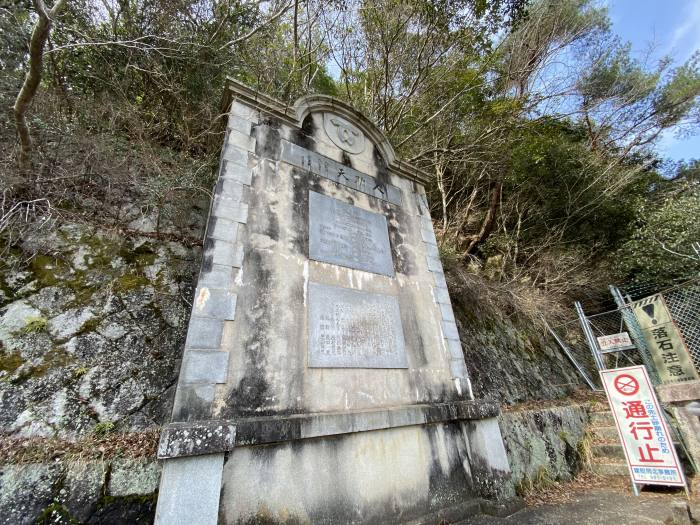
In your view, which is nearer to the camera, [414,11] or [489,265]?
[414,11]

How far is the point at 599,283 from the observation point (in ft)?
32.1

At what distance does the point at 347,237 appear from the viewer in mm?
4340

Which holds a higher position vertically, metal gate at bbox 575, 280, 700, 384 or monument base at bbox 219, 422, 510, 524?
metal gate at bbox 575, 280, 700, 384

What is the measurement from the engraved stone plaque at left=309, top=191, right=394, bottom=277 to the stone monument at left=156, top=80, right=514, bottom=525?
0.07 feet

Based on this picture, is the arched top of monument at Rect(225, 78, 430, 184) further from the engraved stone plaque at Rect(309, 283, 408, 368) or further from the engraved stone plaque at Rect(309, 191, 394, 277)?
the engraved stone plaque at Rect(309, 283, 408, 368)

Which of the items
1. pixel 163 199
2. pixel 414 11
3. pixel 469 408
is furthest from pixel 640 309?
pixel 163 199

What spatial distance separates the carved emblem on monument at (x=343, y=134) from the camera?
5.23 meters

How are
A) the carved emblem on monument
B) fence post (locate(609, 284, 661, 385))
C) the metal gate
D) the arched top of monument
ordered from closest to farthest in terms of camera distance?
the arched top of monument
the carved emblem on monument
the metal gate
fence post (locate(609, 284, 661, 385))

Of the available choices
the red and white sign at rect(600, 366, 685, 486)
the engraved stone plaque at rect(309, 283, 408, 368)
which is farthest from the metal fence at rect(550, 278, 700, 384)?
the engraved stone plaque at rect(309, 283, 408, 368)

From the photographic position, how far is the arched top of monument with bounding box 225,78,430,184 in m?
4.38

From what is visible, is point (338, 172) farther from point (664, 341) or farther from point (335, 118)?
point (664, 341)

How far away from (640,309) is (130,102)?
12.0 meters

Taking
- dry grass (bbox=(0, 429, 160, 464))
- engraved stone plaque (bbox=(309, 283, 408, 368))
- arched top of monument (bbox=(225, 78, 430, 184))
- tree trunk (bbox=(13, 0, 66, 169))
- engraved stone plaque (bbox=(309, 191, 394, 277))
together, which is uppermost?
arched top of monument (bbox=(225, 78, 430, 184))

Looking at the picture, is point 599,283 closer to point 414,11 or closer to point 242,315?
point 414,11
